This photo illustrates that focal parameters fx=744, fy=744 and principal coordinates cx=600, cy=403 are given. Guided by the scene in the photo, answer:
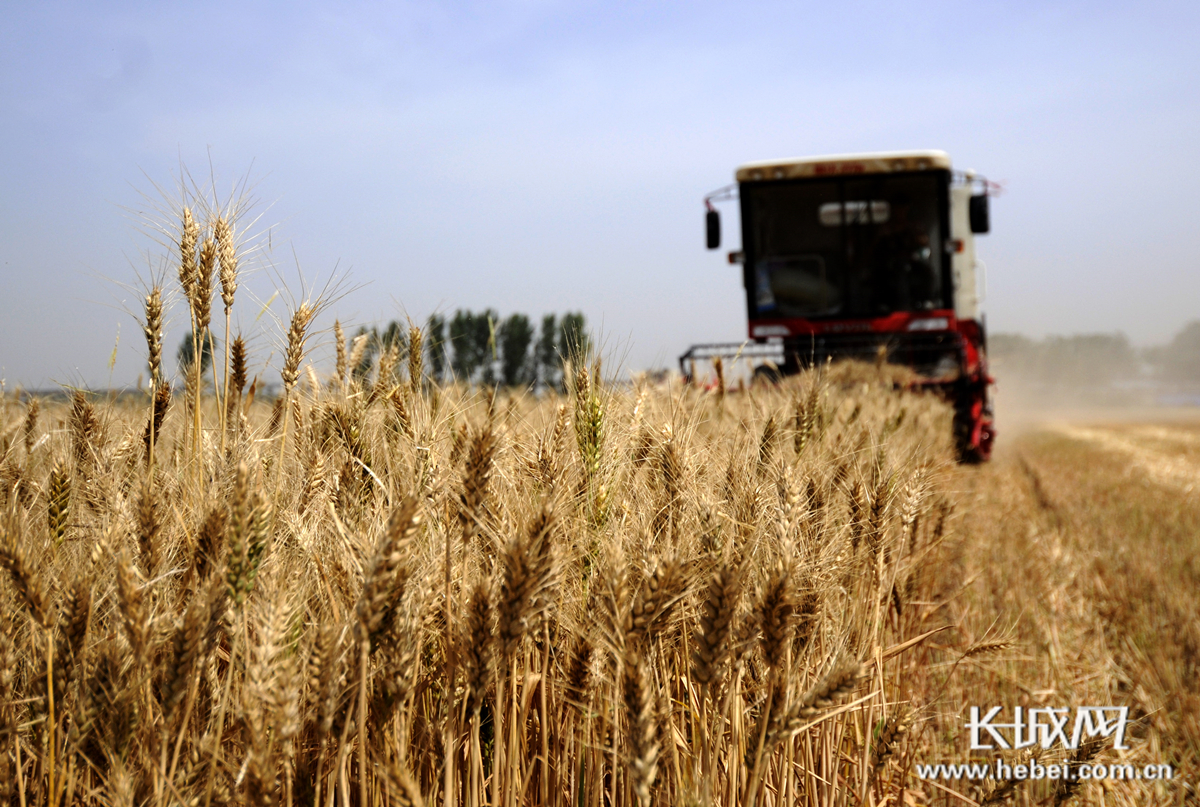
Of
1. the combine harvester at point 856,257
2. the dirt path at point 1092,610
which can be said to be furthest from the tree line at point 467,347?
the combine harvester at point 856,257

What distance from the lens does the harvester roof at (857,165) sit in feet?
24.7

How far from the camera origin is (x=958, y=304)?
9234 mm

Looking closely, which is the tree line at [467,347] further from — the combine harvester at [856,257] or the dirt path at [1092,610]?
the combine harvester at [856,257]

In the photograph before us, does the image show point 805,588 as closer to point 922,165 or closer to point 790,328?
point 790,328

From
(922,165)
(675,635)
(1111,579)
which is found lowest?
(1111,579)

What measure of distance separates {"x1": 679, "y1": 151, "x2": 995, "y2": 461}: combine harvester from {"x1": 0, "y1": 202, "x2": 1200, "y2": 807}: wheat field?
5990mm

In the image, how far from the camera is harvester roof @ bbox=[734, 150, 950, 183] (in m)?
7.53

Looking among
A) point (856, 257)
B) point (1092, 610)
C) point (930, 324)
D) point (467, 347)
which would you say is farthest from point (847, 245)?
point (467, 347)

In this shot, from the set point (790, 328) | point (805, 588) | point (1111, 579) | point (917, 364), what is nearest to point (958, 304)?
point (917, 364)

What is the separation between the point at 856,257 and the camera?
8039mm

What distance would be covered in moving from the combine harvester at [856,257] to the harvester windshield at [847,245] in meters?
0.01

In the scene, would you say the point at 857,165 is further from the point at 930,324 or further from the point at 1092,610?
the point at 1092,610

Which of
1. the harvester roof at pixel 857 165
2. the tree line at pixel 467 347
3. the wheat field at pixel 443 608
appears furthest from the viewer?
the harvester roof at pixel 857 165

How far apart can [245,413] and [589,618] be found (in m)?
1.11
